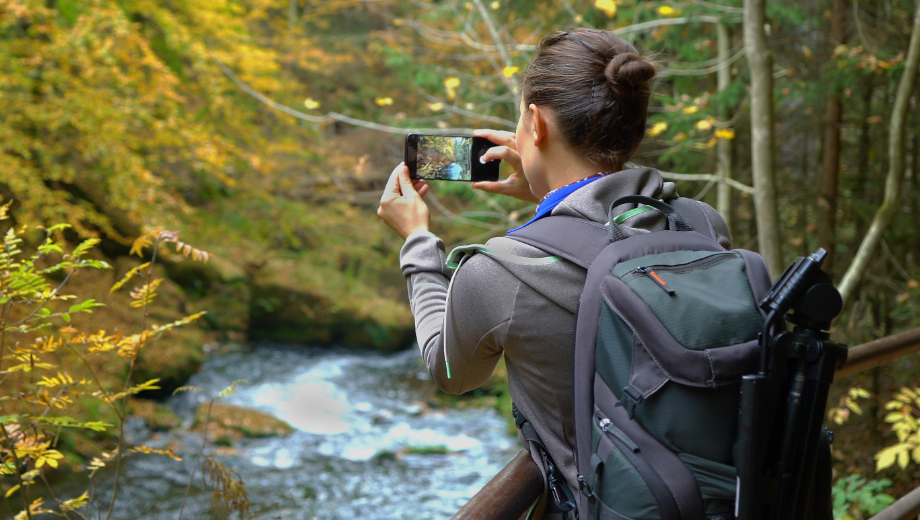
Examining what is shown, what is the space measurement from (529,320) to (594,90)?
0.46 meters

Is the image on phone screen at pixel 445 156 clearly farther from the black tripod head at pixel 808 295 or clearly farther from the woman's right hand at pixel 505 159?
the black tripod head at pixel 808 295

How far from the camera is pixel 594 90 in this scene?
1.27m

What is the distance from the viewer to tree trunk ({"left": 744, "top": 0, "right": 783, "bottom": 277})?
3933 millimetres

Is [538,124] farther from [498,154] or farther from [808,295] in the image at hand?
[808,295]

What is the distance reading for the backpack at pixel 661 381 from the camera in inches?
41.3

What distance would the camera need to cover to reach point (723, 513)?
108cm

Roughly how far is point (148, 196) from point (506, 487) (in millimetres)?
7406

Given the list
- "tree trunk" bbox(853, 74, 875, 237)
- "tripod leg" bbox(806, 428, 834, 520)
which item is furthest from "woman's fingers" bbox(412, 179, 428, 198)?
"tree trunk" bbox(853, 74, 875, 237)

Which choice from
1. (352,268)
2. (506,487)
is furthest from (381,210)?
(352,268)

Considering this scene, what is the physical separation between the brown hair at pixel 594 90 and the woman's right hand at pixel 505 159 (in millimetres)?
228

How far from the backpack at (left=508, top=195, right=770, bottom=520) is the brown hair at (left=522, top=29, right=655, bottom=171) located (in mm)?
294

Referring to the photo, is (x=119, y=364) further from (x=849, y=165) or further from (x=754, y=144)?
(x=849, y=165)

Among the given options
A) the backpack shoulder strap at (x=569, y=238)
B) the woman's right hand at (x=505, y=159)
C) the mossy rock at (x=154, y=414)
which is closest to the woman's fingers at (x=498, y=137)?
the woman's right hand at (x=505, y=159)

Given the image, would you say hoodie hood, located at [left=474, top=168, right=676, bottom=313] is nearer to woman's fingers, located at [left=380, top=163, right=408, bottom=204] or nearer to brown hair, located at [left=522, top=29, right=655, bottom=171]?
brown hair, located at [left=522, top=29, right=655, bottom=171]
